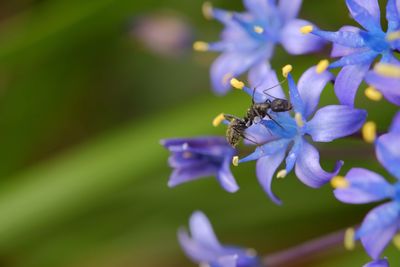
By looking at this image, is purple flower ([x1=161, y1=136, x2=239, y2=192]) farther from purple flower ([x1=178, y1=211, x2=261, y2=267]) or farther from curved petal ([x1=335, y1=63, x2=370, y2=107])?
curved petal ([x1=335, y1=63, x2=370, y2=107])

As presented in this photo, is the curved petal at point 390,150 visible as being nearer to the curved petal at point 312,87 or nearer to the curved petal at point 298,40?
the curved petal at point 312,87

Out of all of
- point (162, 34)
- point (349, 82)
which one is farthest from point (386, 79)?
point (162, 34)

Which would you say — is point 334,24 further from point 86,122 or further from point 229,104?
point 86,122

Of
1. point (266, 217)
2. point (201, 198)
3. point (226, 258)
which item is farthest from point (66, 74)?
point (226, 258)

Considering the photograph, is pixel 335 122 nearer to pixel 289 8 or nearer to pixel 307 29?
pixel 307 29

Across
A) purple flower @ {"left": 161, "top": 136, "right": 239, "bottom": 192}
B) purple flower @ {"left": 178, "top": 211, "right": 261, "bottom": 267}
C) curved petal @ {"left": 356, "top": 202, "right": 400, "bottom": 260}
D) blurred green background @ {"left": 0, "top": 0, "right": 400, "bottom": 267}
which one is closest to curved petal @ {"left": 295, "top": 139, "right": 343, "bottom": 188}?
curved petal @ {"left": 356, "top": 202, "right": 400, "bottom": 260}
